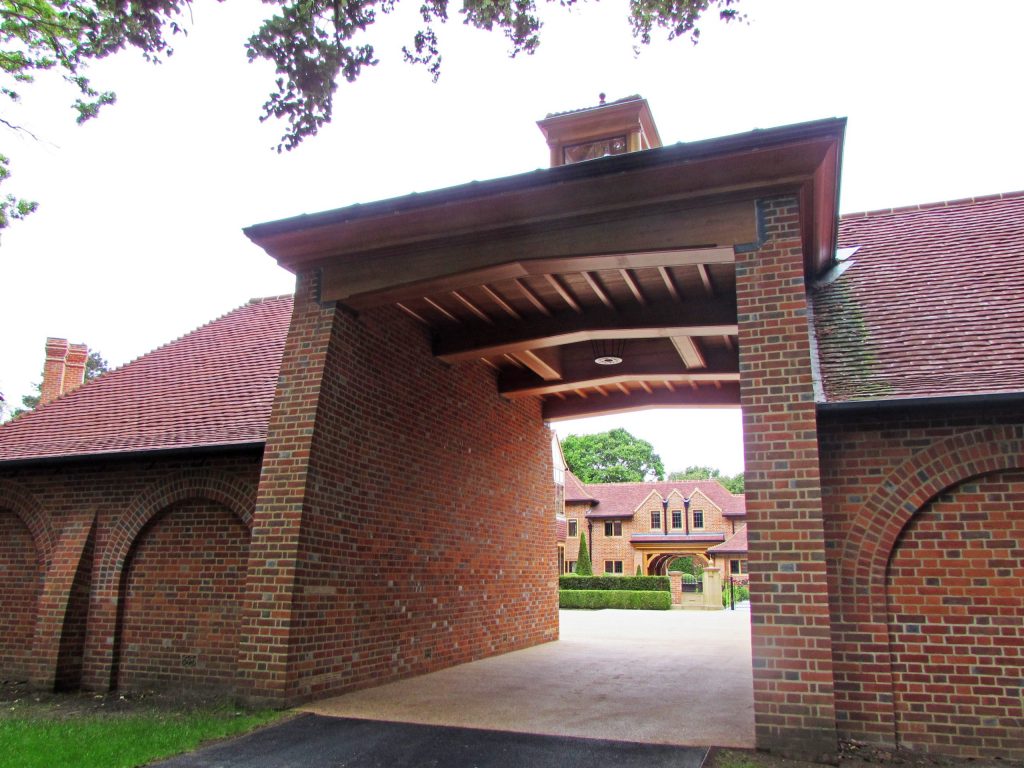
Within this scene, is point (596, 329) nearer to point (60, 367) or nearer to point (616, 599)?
point (60, 367)

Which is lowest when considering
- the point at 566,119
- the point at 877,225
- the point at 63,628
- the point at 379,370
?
the point at 63,628

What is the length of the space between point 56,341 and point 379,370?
8.77m

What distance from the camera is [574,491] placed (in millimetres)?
44344

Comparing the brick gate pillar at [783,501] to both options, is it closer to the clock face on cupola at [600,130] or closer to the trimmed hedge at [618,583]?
the clock face on cupola at [600,130]

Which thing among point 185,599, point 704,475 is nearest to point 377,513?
point 185,599

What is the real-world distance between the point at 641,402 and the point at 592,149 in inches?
209

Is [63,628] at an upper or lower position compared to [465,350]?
lower

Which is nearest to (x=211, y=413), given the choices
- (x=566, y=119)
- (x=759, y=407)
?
(x=566, y=119)

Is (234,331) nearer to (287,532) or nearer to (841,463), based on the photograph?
(287,532)

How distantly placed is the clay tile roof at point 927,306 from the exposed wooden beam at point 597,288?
240 cm

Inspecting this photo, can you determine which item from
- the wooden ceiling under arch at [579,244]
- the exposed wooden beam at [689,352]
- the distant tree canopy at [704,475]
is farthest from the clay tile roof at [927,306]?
the distant tree canopy at [704,475]

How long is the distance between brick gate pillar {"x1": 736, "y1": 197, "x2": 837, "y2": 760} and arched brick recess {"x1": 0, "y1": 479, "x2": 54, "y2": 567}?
30.0 ft

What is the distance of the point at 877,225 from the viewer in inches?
396

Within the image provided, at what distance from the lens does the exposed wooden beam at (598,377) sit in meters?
11.4
